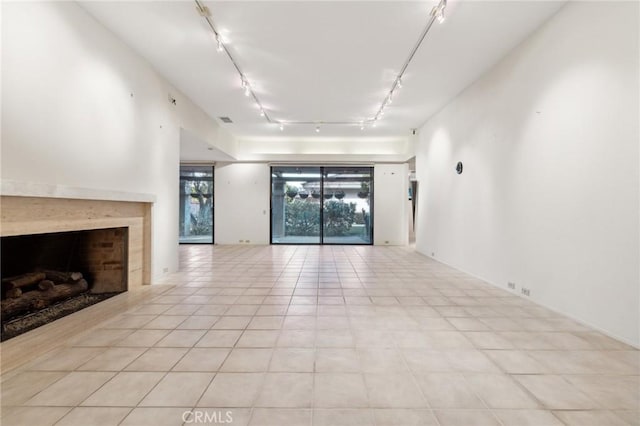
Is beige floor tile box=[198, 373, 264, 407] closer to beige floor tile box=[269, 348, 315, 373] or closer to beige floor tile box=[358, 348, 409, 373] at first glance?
beige floor tile box=[269, 348, 315, 373]

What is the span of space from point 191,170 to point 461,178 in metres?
8.90

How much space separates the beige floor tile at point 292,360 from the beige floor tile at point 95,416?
0.93 metres

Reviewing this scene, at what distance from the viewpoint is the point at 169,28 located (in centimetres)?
363

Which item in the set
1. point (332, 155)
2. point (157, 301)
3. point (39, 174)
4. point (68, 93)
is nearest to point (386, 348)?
point (157, 301)

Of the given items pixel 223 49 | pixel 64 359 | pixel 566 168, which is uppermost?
pixel 223 49

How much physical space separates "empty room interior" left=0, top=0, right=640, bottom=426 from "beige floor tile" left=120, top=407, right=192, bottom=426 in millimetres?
12

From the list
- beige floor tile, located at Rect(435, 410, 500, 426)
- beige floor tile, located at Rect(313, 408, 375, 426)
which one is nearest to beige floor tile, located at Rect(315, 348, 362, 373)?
beige floor tile, located at Rect(313, 408, 375, 426)

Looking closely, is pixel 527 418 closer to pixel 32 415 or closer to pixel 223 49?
pixel 32 415

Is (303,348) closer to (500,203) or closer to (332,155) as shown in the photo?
(500,203)

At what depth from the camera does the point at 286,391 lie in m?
1.83

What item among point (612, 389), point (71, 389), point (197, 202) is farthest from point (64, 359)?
point (197, 202)

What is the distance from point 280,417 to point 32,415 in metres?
1.44

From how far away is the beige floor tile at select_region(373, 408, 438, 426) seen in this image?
1.55 m

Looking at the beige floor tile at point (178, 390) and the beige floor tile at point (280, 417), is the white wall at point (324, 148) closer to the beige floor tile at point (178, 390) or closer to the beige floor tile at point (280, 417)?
the beige floor tile at point (178, 390)
